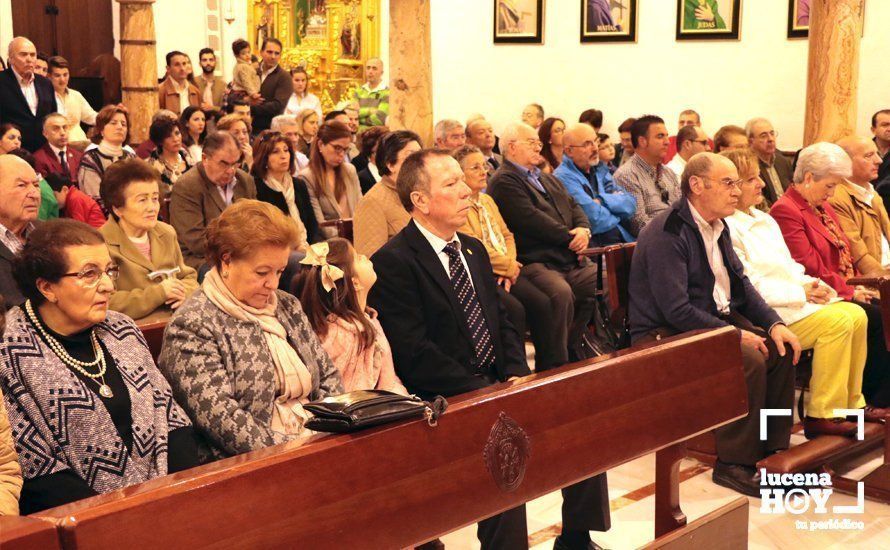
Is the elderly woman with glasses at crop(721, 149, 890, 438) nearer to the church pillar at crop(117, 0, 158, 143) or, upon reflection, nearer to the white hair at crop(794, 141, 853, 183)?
the white hair at crop(794, 141, 853, 183)

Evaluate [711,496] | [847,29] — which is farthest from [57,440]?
[847,29]

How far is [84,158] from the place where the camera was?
6895 mm

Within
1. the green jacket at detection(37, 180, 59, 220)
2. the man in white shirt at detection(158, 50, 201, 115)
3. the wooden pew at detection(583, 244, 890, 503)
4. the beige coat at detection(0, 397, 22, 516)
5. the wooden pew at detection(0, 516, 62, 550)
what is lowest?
the wooden pew at detection(583, 244, 890, 503)

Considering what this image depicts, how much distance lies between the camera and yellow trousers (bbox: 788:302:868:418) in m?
4.89

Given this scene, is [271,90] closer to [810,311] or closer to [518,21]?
[518,21]

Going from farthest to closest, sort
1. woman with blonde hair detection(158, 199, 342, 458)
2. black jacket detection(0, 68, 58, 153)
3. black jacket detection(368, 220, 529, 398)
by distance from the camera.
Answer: black jacket detection(0, 68, 58, 153) → black jacket detection(368, 220, 529, 398) → woman with blonde hair detection(158, 199, 342, 458)

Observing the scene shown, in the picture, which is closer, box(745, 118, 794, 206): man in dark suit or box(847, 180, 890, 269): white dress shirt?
box(847, 180, 890, 269): white dress shirt

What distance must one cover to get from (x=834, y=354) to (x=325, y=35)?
13.0m

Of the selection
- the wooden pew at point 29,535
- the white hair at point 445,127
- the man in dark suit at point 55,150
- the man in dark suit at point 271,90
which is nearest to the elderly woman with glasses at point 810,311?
the white hair at point 445,127

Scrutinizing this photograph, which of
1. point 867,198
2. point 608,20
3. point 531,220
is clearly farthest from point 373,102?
point 867,198

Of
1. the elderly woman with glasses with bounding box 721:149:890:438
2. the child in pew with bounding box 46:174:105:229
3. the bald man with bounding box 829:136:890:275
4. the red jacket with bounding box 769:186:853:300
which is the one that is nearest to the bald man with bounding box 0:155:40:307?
the child in pew with bounding box 46:174:105:229

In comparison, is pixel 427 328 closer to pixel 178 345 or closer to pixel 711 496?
pixel 178 345

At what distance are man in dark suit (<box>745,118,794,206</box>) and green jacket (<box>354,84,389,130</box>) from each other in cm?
428

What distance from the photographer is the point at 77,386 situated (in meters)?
2.66
